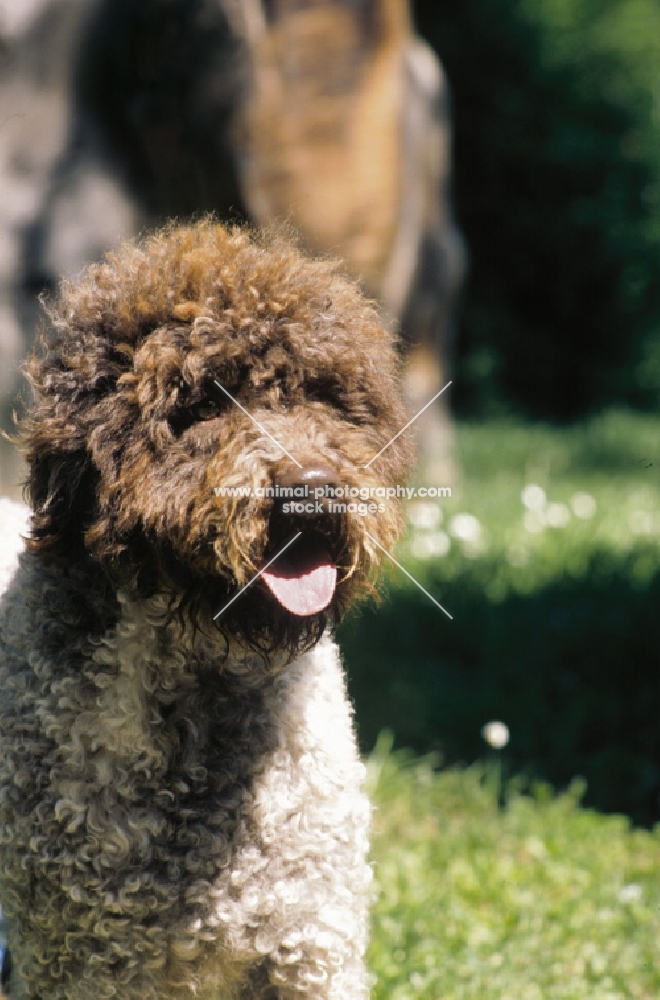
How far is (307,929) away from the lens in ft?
8.15

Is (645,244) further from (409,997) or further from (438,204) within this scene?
(409,997)

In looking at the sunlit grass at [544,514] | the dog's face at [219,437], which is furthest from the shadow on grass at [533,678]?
the dog's face at [219,437]

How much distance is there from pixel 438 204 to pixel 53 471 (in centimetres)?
816

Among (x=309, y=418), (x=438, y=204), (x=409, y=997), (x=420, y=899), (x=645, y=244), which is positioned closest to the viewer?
(x=309, y=418)

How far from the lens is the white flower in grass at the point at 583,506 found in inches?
290

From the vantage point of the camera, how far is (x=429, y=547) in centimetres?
645

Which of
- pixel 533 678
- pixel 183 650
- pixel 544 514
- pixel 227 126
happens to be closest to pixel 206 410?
pixel 183 650

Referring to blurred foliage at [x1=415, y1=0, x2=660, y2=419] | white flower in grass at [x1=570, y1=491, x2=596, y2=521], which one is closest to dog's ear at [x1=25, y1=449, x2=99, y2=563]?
white flower in grass at [x1=570, y1=491, x2=596, y2=521]

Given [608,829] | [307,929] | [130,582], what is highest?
[130,582]

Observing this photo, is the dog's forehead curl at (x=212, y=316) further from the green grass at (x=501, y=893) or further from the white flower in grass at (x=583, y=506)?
the white flower in grass at (x=583, y=506)

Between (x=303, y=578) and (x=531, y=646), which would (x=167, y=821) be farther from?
(x=531, y=646)

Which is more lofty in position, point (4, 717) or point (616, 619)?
point (4, 717)

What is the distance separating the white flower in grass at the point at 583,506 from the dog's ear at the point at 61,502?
5141 mm

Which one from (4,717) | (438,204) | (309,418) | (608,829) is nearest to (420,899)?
(608,829)
